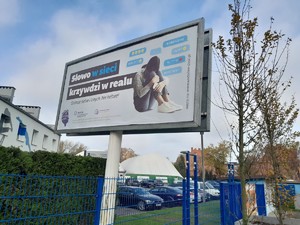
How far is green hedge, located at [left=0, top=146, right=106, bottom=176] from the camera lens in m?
5.36

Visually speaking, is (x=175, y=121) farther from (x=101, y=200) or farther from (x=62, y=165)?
(x=62, y=165)

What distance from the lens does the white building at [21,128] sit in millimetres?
14453

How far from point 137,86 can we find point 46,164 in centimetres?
341

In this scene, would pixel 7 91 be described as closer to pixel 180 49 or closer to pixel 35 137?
pixel 35 137

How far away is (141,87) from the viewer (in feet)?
22.9

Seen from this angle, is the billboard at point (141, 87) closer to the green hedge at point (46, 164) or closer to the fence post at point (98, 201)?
the green hedge at point (46, 164)

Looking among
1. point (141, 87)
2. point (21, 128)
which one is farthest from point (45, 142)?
point (141, 87)

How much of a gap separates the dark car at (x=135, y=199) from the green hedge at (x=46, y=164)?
6.86 feet

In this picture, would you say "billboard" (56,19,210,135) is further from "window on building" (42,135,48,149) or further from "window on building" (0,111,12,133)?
"window on building" (42,135,48,149)

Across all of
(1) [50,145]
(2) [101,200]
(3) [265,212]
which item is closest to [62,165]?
(2) [101,200]

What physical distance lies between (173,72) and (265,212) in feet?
28.5

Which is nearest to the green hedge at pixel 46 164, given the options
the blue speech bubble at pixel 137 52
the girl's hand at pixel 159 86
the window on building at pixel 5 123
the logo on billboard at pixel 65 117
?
the logo on billboard at pixel 65 117

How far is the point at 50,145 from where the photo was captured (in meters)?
21.8

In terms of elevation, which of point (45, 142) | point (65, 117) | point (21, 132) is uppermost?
point (21, 132)
